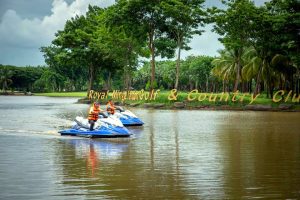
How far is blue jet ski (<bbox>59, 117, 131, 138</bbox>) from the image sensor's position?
19734 mm

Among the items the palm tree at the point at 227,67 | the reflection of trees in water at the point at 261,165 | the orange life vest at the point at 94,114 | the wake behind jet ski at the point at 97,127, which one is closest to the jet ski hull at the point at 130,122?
the wake behind jet ski at the point at 97,127

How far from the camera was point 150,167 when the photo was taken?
1237 cm

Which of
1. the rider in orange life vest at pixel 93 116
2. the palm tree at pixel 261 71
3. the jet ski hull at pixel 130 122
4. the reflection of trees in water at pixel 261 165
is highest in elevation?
the palm tree at pixel 261 71

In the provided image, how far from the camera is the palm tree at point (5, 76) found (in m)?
145

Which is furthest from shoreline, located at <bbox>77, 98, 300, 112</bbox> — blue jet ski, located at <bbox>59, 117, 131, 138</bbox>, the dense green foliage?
blue jet ski, located at <bbox>59, 117, 131, 138</bbox>

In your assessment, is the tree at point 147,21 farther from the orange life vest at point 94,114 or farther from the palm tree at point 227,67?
the orange life vest at point 94,114

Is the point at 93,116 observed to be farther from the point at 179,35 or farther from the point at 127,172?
the point at 179,35

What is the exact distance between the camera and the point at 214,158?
549 inches

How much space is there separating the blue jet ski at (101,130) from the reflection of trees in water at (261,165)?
4267 millimetres

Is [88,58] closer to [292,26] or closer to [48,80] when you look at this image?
[292,26]

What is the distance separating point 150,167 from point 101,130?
25.1 ft

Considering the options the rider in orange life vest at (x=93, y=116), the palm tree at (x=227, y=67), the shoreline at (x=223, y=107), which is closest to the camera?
the rider in orange life vest at (x=93, y=116)

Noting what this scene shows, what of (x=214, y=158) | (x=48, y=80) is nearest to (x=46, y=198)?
(x=214, y=158)

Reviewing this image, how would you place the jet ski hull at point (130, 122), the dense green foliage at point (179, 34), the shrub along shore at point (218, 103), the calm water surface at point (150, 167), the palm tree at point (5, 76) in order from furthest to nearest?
the palm tree at point (5, 76) < the dense green foliage at point (179, 34) < the shrub along shore at point (218, 103) < the jet ski hull at point (130, 122) < the calm water surface at point (150, 167)
